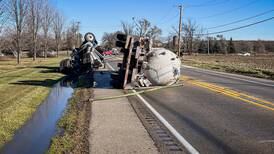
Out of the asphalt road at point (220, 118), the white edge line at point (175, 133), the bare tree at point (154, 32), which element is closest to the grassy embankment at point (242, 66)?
the asphalt road at point (220, 118)

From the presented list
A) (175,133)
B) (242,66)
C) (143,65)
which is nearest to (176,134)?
(175,133)

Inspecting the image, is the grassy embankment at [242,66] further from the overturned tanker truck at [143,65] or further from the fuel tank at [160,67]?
the overturned tanker truck at [143,65]

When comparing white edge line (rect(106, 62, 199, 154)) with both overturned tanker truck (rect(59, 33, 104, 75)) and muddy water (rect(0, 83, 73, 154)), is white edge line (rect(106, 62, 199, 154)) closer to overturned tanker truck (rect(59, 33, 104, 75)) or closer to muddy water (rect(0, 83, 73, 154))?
muddy water (rect(0, 83, 73, 154))

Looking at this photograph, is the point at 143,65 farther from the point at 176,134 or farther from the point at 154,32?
the point at 154,32

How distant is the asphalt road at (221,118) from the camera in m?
5.79

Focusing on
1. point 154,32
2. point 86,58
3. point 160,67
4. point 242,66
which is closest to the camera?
point 160,67

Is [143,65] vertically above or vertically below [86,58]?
below

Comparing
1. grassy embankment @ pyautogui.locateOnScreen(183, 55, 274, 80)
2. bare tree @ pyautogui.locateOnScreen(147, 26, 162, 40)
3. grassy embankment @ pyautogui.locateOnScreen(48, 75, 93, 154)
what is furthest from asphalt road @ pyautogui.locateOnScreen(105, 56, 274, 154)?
bare tree @ pyautogui.locateOnScreen(147, 26, 162, 40)

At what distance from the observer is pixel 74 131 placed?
6602 millimetres

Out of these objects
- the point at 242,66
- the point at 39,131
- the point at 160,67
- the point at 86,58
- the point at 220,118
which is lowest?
the point at 39,131

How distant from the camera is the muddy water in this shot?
576 cm

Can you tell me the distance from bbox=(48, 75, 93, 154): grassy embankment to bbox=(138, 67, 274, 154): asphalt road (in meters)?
1.90

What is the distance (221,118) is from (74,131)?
139 inches

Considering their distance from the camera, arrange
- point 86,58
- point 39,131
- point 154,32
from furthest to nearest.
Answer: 1. point 154,32
2. point 86,58
3. point 39,131
